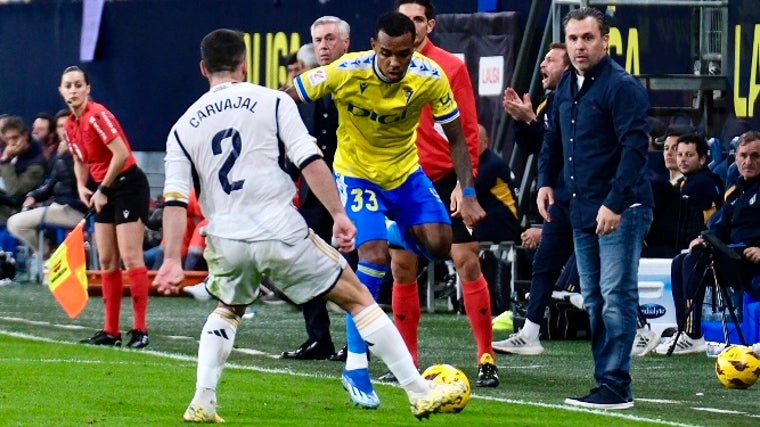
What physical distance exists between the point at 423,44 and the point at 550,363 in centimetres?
268

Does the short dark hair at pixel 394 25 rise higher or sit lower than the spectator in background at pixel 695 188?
higher

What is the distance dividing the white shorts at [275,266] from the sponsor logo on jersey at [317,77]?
1389mm

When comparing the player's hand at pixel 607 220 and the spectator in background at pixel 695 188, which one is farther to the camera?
the spectator in background at pixel 695 188

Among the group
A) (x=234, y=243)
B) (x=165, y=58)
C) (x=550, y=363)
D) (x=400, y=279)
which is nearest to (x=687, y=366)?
(x=550, y=363)

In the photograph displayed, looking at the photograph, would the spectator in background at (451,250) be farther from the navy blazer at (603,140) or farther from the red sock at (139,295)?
the red sock at (139,295)

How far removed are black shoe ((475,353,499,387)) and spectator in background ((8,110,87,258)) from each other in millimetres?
10429

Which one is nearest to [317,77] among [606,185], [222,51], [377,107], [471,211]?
[377,107]

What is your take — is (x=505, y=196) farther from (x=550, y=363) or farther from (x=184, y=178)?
(x=184, y=178)

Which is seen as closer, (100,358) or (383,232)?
(383,232)

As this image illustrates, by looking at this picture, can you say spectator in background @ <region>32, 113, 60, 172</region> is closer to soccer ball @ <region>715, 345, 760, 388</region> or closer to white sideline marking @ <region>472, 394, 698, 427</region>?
soccer ball @ <region>715, 345, 760, 388</region>

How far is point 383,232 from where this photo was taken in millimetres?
9812

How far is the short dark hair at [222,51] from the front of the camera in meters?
8.39

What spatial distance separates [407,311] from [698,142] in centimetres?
406

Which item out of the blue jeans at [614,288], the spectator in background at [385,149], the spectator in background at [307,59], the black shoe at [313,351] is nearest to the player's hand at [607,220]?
the blue jeans at [614,288]
